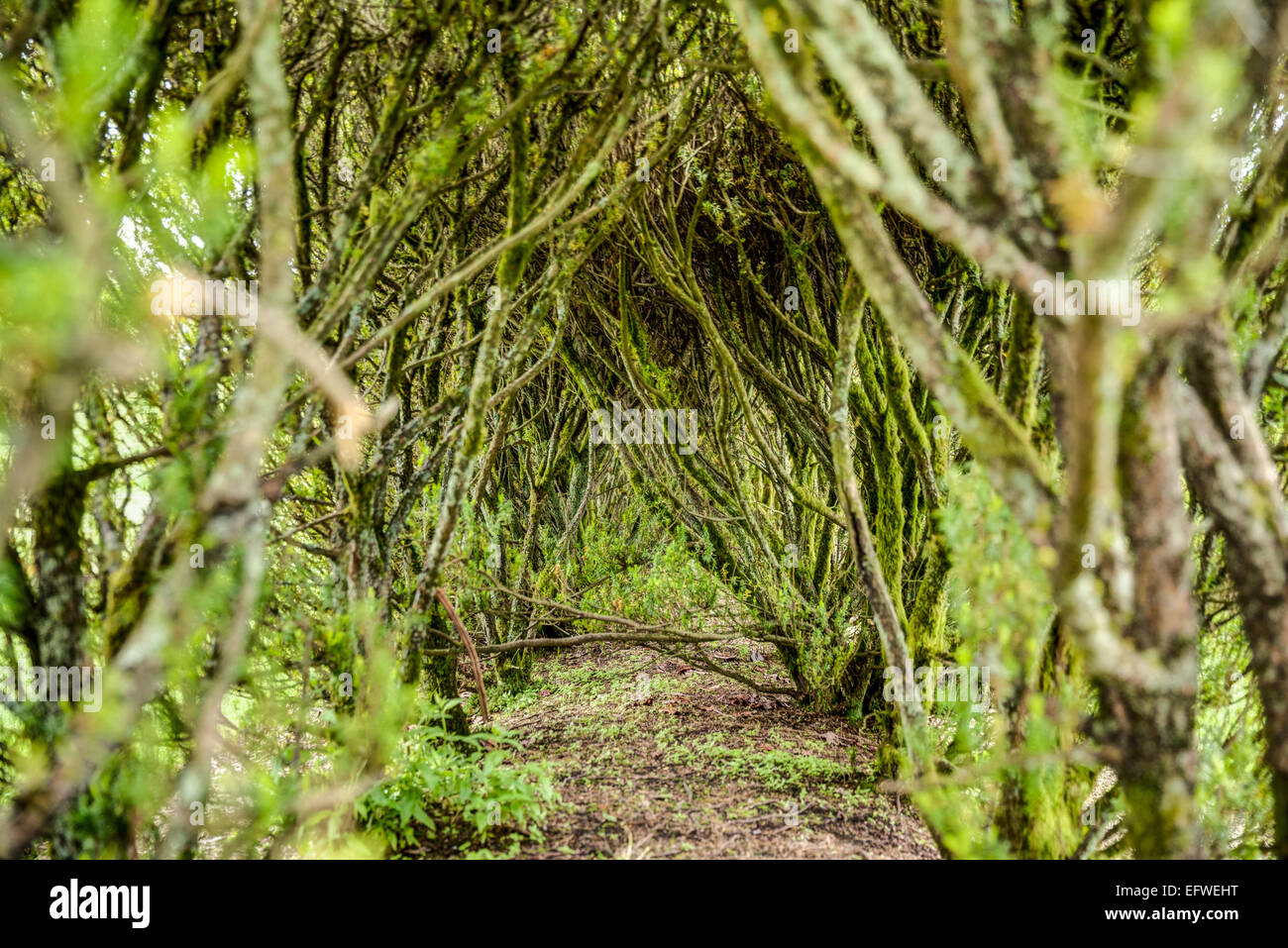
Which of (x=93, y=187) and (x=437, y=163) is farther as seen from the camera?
(x=437, y=163)

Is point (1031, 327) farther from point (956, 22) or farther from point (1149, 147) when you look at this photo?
point (1149, 147)

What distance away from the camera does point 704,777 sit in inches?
132

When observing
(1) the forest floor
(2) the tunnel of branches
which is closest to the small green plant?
(1) the forest floor

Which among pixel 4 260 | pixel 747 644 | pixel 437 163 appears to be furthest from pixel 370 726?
pixel 747 644

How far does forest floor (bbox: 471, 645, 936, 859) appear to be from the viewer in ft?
8.48

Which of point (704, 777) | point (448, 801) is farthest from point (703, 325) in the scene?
point (448, 801)

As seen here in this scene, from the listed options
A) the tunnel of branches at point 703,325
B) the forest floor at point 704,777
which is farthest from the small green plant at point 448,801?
the tunnel of branches at point 703,325

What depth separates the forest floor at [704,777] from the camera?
259 cm

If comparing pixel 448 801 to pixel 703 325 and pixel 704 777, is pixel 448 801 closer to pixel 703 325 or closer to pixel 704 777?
pixel 704 777

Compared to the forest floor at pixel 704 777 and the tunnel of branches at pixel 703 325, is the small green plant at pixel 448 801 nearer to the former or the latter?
the forest floor at pixel 704 777

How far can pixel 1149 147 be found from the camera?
0.84 metres

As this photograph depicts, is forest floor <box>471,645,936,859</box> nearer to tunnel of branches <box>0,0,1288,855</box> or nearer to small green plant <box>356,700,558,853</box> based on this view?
small green plant <box>356,700,558,853</box>

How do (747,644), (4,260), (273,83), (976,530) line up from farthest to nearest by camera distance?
(747,644) → (976,530) → (273,83) → (4,260)
